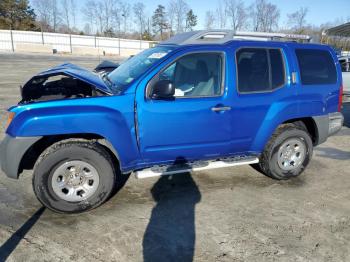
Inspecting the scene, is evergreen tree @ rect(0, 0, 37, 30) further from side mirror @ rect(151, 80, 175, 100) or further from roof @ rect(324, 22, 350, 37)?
side mirror @ rect(151, 80, 175, 100)

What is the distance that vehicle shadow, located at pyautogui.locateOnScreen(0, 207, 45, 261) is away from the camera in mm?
2899

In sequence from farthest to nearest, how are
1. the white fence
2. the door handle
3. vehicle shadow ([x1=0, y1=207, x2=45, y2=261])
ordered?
the white fence < the door handle < vehicle shadow ([x1=0, y1=207, x2=45, y2=261])

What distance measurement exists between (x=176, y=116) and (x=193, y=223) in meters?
1.25

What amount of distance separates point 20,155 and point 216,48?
8.70 ft

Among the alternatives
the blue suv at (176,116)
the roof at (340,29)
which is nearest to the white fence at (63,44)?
the roof at (340,29)

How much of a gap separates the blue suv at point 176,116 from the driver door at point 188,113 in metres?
0.01

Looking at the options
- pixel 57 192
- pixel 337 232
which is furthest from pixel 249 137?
pixel 57 192

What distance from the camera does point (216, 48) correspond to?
13.2 feet

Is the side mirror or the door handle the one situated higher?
the side mirror

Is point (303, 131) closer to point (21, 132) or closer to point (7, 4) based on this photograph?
point (21, 132)

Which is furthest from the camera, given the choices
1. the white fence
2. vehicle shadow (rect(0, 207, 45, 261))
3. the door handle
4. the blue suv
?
the white fence

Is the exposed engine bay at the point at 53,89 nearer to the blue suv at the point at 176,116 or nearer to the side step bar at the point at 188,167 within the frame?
the blue suv at the point at 176,116

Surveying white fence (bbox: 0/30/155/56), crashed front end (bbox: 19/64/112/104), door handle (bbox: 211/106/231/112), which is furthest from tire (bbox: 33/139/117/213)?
white fence (bbox: 0/30/155/56)

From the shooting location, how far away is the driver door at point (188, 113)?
3.69 metres
